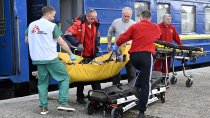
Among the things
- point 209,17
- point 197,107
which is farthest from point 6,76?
point 209,17

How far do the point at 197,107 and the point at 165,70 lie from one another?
213 centimetres

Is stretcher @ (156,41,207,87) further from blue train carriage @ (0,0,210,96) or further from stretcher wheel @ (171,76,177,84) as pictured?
blue train carriage @ (0,0,210,96)

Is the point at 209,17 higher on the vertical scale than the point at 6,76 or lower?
higher

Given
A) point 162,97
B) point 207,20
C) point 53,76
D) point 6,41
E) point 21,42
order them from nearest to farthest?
point 53,76 < point 162,97 < point 21,42 < point 6,41 < point 207,20

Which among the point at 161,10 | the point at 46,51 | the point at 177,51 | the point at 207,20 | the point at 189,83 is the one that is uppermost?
the point at 161,10

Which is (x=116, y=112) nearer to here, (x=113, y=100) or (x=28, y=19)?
(x=113, y=100)

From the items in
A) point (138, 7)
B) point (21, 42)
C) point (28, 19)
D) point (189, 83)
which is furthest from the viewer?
point (138, 7)

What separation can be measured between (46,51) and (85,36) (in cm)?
108

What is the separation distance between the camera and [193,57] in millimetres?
8766

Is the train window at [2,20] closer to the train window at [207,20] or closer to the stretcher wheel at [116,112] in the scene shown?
the stretcher wheel at [116,112]

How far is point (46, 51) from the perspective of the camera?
591cm

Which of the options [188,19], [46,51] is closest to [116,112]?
[46,51]

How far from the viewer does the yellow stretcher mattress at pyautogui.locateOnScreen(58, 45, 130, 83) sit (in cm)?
634

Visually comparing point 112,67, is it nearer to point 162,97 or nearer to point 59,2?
point 162,97
